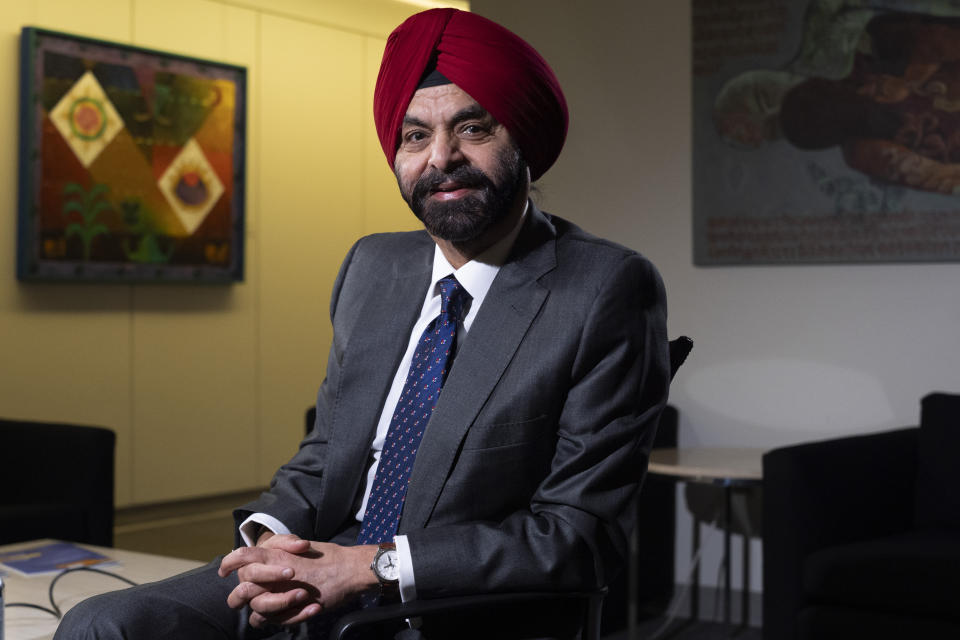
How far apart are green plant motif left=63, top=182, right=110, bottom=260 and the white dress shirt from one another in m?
4.33

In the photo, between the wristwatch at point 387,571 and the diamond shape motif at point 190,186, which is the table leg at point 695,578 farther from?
the diamond shape motif at point 190,186

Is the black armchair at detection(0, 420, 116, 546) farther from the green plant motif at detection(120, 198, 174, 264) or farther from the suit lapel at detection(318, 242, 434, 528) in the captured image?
the suit lapel at detection(318, 242, 434, 528)

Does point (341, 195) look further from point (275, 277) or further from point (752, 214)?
point (752, 214)

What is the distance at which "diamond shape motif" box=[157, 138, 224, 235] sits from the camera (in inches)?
250

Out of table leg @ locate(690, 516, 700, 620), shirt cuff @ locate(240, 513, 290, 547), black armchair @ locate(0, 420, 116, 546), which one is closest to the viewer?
shirt cuff @ locate(240, 513, 290, 547)

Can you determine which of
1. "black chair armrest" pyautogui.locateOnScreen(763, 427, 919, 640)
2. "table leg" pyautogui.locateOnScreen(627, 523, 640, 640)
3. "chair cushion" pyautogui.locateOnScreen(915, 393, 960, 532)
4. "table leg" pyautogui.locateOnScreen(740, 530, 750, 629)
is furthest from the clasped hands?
"table leg" pyautogui.locateOnScreen(740, 530, 750, 629)

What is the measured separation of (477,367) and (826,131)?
288 centimetres

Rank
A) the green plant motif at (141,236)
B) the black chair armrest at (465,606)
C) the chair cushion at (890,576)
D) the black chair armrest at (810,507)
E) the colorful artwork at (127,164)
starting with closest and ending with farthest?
the black chair armrest at (465,606)
the chair cushion at (890,576)
the black chair armrest at (810,507)
the colorful artwork at (127,164)
the green plant motif at (141,236)

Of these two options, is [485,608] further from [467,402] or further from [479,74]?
[479,74]

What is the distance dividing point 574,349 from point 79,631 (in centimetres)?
82

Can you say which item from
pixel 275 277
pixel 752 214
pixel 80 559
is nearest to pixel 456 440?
pixel 80 559

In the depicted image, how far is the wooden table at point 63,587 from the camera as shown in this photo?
6.96 feet

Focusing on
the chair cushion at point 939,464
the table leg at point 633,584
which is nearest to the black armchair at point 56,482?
the table leg at point 633,584

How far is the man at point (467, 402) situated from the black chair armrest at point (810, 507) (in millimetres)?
1797
